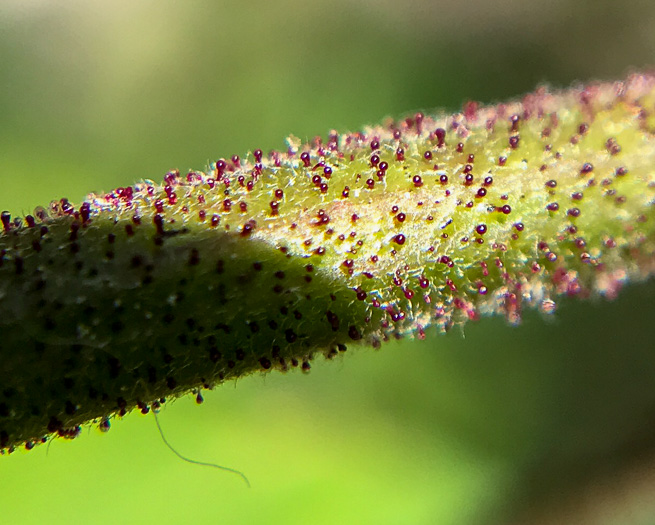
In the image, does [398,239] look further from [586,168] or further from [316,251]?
[586,168]

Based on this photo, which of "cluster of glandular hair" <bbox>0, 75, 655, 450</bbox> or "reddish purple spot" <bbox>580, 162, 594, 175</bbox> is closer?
"cluster of glandular hair" <bbox>0, 75, 655, 450</bbox>

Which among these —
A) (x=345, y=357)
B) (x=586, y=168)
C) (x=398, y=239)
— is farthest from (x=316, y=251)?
(x=345, y=357)

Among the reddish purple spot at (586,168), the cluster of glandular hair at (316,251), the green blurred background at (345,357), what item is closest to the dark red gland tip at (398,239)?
the cluster of glandular hair at (316,251)

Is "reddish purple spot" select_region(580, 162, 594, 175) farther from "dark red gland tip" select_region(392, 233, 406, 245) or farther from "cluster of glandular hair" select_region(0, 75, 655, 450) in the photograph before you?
"dark red gland tip" select_region(392, 233, 406, 245)

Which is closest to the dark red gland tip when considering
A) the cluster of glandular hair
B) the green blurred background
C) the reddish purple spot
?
the cluster of glandular hair

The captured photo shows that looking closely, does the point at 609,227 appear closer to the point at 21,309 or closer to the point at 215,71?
the point at 21,309

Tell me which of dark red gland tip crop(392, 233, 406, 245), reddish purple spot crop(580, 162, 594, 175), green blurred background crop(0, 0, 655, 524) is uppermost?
green blurred background crop(0, 0, 655, 524)

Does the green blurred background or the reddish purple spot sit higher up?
the green blurred background

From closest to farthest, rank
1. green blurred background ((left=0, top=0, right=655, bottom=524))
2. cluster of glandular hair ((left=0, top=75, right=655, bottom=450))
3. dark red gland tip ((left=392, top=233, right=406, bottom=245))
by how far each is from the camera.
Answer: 1. cluster of glandular hair ((left=0, top=75, right=655, bottom=450))
2. dark red gland tip ((left=392, top=233, right=406, bottom=245))
3. green blurred background ((left=0, top=0, right=655, bottom=524))
